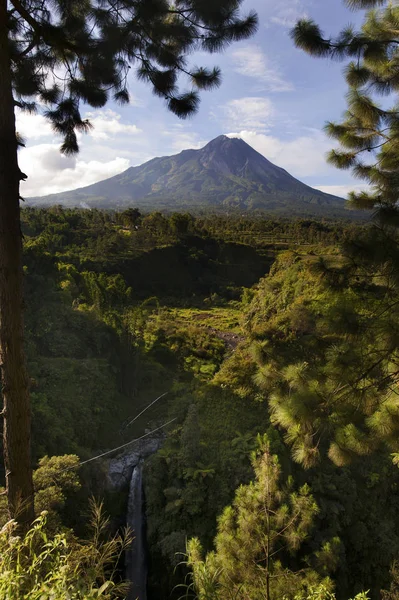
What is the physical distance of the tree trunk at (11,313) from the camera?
3.35 metres

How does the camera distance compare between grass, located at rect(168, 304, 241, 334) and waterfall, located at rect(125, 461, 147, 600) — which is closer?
waterfall, located at rect(125, 461, 147, 600)

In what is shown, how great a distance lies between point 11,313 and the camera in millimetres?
3406

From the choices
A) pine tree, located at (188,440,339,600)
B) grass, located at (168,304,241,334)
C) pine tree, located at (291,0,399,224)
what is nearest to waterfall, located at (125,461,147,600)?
pine tree, located at (188,440,339,600)

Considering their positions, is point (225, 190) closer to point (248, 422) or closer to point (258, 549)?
point (248, 422)

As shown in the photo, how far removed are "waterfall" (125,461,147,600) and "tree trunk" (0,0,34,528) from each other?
15.7ft

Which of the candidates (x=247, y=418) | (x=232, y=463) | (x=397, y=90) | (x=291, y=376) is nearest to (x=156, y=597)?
(x=232, y=463)

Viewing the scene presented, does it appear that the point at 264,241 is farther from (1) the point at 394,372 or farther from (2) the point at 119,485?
(1) the point at 394,372

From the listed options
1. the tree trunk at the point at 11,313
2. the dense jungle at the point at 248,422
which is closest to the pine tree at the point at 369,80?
the dense jungle at the point at 248,422

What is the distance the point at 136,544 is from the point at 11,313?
26.3ft

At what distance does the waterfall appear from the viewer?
779 centimetres

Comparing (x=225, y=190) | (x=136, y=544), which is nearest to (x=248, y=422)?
(x=136, y=544)

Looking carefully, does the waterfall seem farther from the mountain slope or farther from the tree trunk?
the mountain slope

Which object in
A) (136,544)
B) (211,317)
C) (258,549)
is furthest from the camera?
(211,317)

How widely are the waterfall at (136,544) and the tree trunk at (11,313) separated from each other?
4.78 meters
